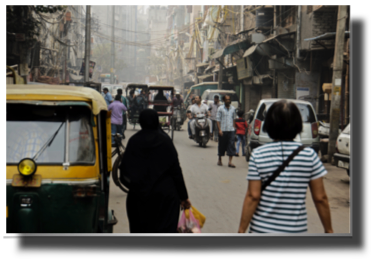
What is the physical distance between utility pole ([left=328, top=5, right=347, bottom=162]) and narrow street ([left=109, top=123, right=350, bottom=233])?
747 millimetres

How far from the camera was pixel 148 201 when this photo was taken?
374cm

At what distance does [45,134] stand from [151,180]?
1055 millimetres

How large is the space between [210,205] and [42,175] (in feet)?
11.6

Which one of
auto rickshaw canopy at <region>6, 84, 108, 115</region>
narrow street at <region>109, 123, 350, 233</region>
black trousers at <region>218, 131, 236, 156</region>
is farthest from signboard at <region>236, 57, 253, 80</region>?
auto rickshaw canopy at <region>6, 84, 108, 115</region>

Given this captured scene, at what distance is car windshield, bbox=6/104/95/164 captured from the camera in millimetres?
3934

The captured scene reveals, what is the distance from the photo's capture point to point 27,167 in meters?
3.80

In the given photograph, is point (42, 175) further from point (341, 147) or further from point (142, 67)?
point (142, 67)

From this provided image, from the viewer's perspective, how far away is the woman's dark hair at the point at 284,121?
277 cm

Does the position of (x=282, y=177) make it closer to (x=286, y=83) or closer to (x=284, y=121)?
(x=284, y=121)

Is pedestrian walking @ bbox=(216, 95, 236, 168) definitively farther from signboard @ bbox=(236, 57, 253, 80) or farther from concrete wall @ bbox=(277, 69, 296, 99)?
signboard @ bbox=(236, 57, 253, 80)

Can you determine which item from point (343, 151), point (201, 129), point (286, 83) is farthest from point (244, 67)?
point (343, 151)

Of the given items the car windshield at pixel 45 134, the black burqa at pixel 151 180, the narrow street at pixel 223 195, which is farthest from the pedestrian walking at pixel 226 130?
the black burqa at pixel 151 180

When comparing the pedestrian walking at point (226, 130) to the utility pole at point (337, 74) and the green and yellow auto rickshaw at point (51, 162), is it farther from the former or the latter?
the green and yellow auto rickshaw at point (51, 162)

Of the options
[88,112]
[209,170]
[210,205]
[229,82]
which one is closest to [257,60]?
[229,82]
